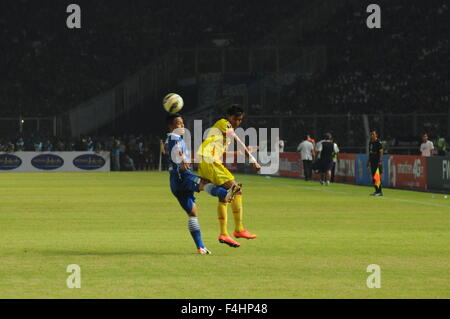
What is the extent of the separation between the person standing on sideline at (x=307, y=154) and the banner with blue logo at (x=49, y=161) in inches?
727

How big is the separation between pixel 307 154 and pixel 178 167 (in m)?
30.6

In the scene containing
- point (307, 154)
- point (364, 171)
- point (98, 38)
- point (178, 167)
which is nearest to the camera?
point (178, 167)

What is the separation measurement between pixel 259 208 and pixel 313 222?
506 centimetres

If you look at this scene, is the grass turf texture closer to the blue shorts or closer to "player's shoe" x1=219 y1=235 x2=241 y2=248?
"player's shoe" x1=219 y1=235 x2=241 y2=248

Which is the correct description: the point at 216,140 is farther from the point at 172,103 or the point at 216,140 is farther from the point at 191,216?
the point at 191,216

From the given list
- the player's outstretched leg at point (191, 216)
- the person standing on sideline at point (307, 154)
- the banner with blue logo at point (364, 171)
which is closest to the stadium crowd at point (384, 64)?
the person standing on sideline at point (307, 154)

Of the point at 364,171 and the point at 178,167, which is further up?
the point at 178,167

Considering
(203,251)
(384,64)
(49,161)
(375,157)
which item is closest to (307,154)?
(375,157)

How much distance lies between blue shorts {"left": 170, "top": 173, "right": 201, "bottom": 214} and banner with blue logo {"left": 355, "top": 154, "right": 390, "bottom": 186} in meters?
25.0

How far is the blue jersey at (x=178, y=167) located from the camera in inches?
582

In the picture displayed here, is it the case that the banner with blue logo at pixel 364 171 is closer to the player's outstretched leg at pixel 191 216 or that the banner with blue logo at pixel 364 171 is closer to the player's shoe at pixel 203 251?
the player's shoe at pixel 203 251

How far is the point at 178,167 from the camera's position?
14.9m
